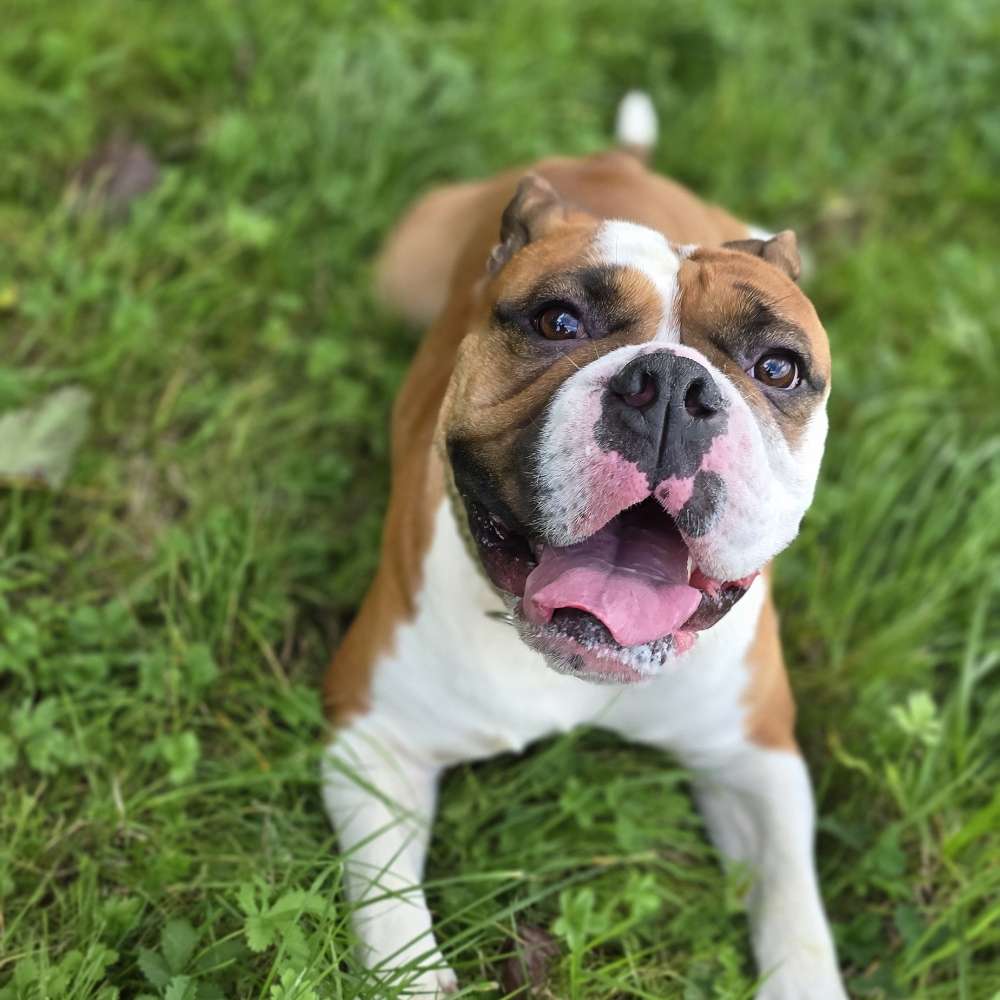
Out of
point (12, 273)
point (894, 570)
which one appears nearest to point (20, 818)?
point (12, 273)

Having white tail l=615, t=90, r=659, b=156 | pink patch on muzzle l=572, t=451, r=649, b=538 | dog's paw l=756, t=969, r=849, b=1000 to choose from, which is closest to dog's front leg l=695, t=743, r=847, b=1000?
dog's paw l=756, t=969, r=849, b=1000

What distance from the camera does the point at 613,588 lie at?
2.30m

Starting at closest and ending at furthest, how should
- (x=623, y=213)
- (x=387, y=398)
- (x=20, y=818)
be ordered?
(x=20, y=818) < (x=623, y=213) < (x=387, y=398)

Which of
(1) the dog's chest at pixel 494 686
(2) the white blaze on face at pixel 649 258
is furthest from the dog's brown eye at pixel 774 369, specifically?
(1) the dog's chest at pixel 494 686

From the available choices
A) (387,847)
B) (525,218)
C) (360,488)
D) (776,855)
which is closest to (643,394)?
(525,218)

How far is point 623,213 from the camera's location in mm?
3189

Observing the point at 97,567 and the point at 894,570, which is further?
the point at 894,570

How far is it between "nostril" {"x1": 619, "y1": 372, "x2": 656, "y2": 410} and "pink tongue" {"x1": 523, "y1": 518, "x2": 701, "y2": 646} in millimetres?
331

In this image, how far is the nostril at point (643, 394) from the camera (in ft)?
7.04

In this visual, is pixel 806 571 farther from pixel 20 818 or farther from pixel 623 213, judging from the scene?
pixel 20 818

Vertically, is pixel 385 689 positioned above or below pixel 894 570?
above

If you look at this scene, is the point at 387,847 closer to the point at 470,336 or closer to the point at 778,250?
the point at 470,336

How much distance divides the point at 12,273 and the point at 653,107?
2.73m

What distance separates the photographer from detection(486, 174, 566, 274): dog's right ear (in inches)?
107
